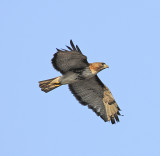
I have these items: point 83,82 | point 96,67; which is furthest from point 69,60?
point 83,82

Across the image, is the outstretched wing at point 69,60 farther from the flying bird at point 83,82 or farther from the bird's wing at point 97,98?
the bird's wing at point 97,98

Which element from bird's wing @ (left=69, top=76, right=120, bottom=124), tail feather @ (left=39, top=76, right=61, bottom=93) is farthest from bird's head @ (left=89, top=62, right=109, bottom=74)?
bird's wing @ (left=69, top=76, right=120, bottom=124)

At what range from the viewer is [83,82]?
1500 centimetres

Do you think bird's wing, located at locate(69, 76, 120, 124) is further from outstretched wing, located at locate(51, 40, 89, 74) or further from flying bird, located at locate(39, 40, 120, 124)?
outstretched wing, located at locate(51, 40, 89, 74)

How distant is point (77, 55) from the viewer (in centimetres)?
1316

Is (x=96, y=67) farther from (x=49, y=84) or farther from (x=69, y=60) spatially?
(x=49, y=84)

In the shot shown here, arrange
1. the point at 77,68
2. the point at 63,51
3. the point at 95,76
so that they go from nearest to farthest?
the point at 63,51
the point at 77,68
the point at 95,76

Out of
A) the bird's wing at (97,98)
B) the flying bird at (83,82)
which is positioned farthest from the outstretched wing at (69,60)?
the bird's wing at (97,98)

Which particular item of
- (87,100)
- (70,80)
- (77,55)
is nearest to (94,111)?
(87,100)

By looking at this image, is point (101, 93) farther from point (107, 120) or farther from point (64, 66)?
point (64, 66)

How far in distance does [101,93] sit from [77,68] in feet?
5.99

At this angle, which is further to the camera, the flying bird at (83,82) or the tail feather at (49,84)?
the tail feather at (49,84)

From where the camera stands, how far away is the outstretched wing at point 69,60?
13.0m

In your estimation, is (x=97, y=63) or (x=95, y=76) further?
(x=95, y=76)
